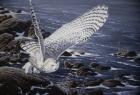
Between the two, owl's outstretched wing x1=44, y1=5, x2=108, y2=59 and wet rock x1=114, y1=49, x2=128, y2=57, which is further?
wet rock x1=114, y1=49, x2=128, y2=57

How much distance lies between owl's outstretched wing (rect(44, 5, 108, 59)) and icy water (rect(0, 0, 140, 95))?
0.20 ft

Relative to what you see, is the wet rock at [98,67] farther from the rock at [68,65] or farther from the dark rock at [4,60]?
the dark rock at [4,60]

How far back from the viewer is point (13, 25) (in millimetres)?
3498

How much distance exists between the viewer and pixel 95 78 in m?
3.45

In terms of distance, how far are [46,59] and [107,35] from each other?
587 millimetres

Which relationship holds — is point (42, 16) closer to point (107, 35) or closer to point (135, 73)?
point (107, 35)

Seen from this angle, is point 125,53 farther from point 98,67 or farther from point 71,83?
point 71,83

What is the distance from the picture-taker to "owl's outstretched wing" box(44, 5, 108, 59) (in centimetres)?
339

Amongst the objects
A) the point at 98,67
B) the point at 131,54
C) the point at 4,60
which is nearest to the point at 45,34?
the point at 4,60

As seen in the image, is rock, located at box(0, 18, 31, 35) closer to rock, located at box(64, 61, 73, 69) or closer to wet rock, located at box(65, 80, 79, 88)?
rock, located at box(64, 61, 73, 69)

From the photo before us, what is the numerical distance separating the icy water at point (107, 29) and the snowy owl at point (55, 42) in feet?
0.24

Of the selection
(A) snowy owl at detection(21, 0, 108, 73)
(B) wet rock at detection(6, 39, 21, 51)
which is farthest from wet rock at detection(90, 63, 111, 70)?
(B) wet rock at detection(6, 39, 21, 51)

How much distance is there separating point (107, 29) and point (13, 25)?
810 millimetres

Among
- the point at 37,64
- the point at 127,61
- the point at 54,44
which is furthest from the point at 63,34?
the point at 127,61
